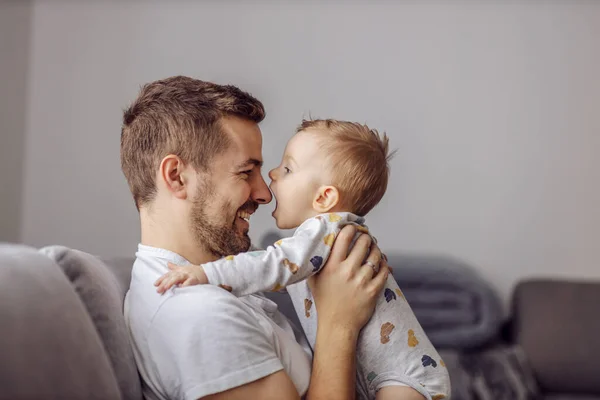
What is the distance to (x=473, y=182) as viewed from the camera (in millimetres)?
3189

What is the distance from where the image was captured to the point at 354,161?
56.6 inches

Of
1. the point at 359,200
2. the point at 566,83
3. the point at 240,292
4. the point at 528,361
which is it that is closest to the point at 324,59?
the point at 566,83

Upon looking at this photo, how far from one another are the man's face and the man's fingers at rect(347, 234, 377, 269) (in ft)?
0.68

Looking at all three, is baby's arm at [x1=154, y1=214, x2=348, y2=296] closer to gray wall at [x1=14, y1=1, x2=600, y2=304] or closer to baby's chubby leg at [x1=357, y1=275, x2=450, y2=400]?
baby's chubby leg at [x1=357, y1=275, x2=450, y2=400]

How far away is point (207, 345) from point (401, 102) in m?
2.29

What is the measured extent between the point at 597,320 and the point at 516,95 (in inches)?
40.0

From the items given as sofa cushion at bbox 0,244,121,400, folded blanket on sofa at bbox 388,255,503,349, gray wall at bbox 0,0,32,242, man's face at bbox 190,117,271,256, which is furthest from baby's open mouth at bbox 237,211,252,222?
gray wall at bbox 0,0,32,242

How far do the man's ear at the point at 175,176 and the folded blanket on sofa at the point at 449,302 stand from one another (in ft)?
5.55

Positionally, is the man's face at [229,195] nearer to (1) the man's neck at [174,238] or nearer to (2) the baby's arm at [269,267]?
(1) the man's neck at [174,238]

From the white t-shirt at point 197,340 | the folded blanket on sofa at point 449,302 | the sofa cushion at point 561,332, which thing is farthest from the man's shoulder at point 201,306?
the sofa cushion at point 561,332

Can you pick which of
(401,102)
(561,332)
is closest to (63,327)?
(561,332)

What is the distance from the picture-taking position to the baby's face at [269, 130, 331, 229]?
1442 mm

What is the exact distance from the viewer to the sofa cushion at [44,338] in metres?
0.85

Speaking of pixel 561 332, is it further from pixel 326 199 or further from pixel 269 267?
pixel 269 267
